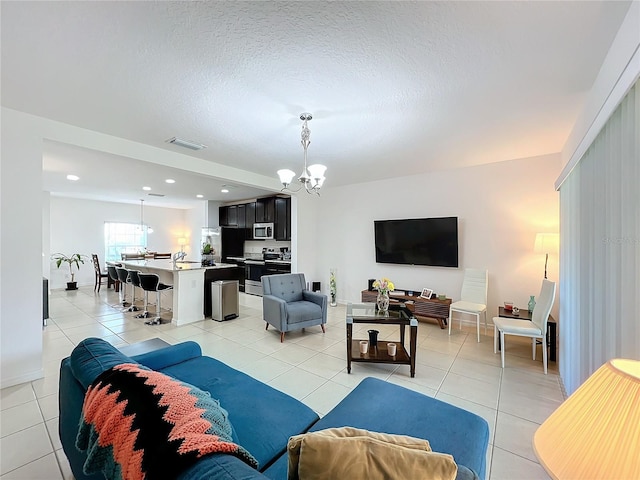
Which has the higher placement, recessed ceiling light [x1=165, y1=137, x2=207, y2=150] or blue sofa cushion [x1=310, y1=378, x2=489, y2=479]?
recessed ceiling light [x1=165, y1=137, x2=207, y2=150]

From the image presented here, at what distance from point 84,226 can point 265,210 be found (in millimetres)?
5433

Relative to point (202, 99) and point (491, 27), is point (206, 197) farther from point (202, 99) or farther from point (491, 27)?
point (491, 27)

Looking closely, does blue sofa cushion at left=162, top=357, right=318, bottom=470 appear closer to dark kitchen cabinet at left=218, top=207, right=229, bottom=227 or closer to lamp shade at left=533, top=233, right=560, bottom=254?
lamp shade at left=533, top=233, right=560, bottom=254

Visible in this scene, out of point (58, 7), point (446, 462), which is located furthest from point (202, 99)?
point (446, 462)

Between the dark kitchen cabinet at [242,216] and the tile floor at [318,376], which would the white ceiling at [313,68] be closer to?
the tile floor at [318,376]

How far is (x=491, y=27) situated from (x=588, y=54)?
2.58 feet

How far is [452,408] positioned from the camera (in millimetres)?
1495

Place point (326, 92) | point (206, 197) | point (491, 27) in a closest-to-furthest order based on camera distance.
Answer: point (491, 27) → point (326, 92) → point (206, 197)

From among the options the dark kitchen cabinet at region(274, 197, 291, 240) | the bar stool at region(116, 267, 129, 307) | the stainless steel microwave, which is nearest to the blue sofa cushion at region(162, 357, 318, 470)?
the bar stool at region(116, 267, 129, 307)

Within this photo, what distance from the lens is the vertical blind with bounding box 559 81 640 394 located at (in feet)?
4.66

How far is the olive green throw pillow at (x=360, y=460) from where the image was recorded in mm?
664

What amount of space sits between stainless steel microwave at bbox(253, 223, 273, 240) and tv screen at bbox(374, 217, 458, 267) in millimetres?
3076

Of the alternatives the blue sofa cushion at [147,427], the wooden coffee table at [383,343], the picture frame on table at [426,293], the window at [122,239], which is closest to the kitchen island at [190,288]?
the wooden coffee table at [383,343]

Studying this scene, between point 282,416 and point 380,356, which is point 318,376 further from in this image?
point 282,416
